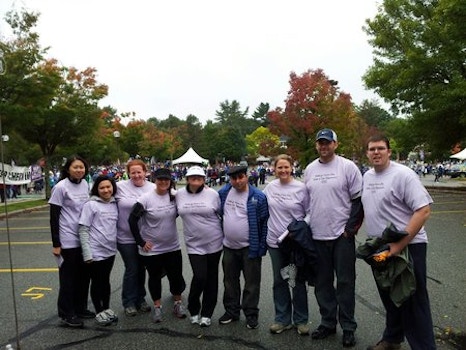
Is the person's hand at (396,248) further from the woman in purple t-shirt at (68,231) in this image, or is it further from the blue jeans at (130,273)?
the woman in purple t-shirt at (68,231)

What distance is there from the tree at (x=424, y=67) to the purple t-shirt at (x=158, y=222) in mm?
14118

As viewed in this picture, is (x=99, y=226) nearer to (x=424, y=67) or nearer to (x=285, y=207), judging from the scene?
(x=285, y=207)

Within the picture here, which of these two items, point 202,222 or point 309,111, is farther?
point 309,111

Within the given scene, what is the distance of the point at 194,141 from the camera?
9425 cm

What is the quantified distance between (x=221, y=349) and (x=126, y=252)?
1.61 meters

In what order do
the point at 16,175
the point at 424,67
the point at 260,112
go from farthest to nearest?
the point at 260,112
the point at 16,175
the point at 424,67

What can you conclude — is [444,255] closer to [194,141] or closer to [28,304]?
[28,304]

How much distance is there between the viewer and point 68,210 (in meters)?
4.59

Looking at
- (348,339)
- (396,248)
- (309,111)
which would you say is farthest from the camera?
(309,111)

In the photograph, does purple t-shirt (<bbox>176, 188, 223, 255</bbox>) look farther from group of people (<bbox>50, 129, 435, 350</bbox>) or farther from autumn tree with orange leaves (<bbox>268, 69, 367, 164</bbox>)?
autumn tree with orange leaves (<bbox>268, 69, 367, 164</bbox>)

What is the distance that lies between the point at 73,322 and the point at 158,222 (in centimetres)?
135

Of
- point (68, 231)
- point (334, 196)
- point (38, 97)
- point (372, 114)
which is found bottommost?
point (68, 231)

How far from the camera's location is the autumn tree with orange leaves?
2791 cm

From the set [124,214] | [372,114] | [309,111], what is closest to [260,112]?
[372,114]
